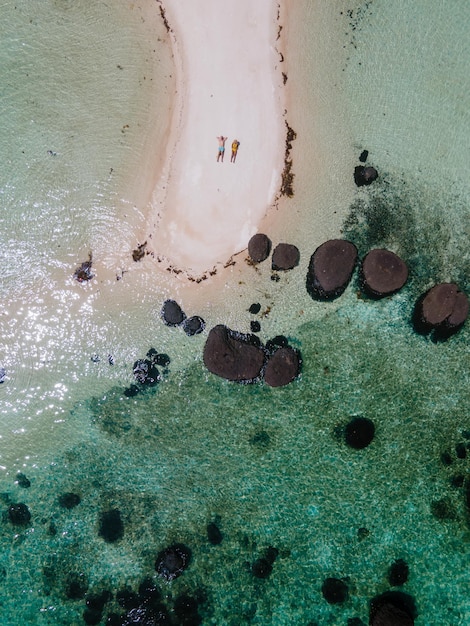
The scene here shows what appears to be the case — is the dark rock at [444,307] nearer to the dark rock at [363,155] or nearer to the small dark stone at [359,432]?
the small dark stone at [359,432]

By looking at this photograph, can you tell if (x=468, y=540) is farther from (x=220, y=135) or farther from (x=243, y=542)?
(x=220, y=135)

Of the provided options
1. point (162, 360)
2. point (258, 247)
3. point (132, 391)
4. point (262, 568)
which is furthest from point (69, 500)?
point (258, 247)

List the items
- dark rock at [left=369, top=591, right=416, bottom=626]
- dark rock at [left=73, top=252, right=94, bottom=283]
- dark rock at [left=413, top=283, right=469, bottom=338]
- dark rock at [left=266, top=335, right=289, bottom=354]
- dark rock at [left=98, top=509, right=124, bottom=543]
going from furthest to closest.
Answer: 1. dark rock at [left=73, top=252, right=94, bottom=283]
2. dark rock at [left=98, top=509, right=124, bottom=543]
3. dark rock at [left=266, top=335, right=289, bottom=354]
4. dark rock at [left=413, top=283, right=469, bottom=338]
5. dark rock at [left=369, top=591, right=416, bottom=626]

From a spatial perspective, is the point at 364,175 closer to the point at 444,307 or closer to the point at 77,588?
the point at 444,307

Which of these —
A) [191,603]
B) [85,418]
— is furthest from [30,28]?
[191,603]

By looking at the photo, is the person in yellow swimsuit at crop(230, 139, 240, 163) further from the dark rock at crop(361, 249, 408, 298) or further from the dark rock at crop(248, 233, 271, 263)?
the dark rock at crop(361, 249, 408, 298)

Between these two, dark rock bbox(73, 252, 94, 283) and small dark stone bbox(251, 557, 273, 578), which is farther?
dark rock bbox(73, 252, 94, 283)

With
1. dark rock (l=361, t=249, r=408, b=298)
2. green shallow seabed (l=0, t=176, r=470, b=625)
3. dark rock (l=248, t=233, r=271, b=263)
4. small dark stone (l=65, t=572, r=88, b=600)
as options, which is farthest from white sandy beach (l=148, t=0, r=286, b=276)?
small dark stone (l=65, t=572, r=88, b=600)
